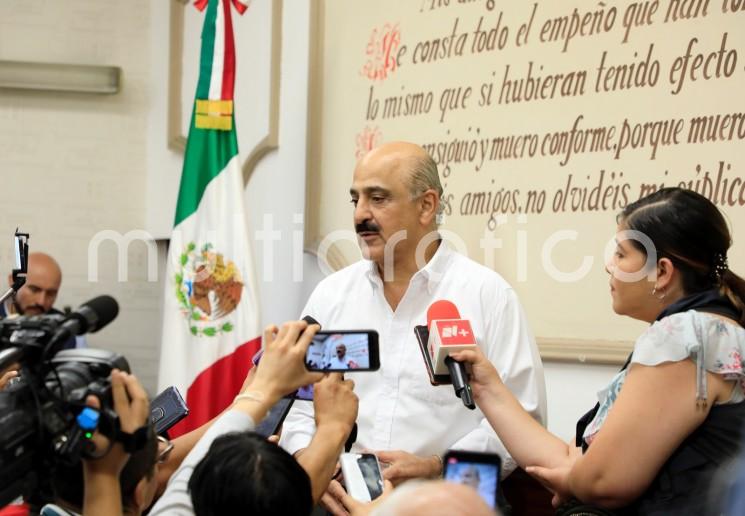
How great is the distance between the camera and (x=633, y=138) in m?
3.28

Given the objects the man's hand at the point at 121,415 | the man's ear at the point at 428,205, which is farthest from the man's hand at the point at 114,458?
the man's ear at the point at 428,205

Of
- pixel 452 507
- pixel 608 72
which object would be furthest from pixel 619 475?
pixel 608 72

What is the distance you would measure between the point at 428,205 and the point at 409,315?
0.32 metres

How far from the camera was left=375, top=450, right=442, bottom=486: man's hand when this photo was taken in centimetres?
228

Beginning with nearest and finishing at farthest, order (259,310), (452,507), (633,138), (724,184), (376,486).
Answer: (452,507)
(376,486)
(724,184)
(633,138)
(259,310)

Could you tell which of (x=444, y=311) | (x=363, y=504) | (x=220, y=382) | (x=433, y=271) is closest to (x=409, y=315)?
(x=433, y=271)

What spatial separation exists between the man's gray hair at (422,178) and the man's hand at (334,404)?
3.35ft

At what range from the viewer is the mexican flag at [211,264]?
13.5 feet

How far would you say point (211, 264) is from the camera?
4.16 m

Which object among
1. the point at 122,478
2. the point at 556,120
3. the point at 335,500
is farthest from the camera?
the point at 556,120

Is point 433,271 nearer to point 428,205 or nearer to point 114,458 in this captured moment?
point 428,205

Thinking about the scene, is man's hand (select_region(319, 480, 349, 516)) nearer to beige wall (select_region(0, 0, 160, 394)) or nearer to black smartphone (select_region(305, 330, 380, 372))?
black smartphone (select_region(305, 330, 380, 372))

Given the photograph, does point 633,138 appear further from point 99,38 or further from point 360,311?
point 99,38

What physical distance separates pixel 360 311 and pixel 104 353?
1332 millimetres
